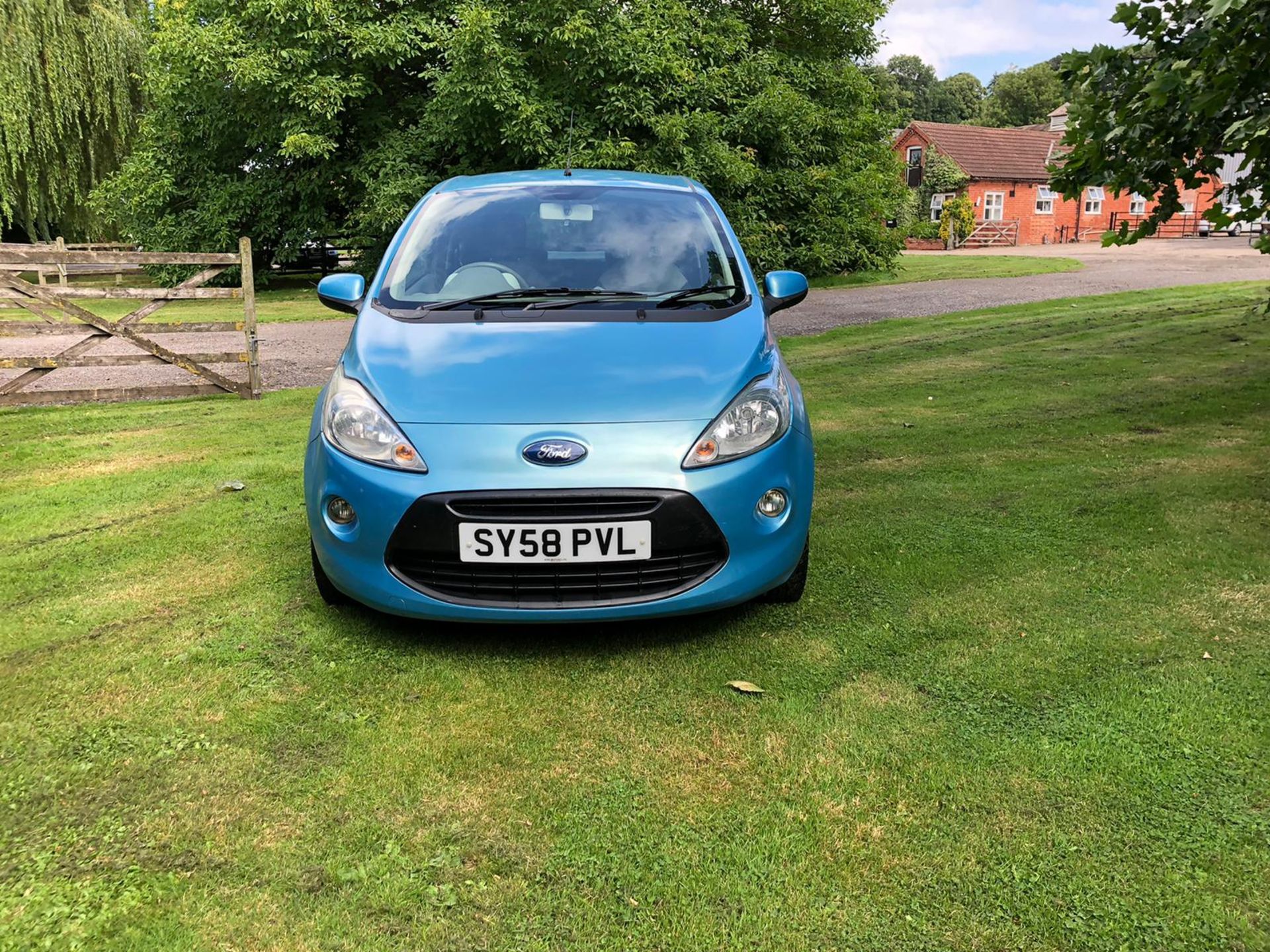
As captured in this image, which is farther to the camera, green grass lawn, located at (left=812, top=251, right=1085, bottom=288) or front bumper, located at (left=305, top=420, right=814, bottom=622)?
green grass lawn, located at (left=812, top=251, right=1085, bottom=288)

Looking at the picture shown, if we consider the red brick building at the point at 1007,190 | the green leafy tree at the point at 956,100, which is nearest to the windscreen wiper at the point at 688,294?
the red brick building at the point at 1007,190

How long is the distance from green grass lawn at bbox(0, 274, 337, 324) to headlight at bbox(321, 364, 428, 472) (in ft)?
45.2

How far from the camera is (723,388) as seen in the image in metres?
3.13

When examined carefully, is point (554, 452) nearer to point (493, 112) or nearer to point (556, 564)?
point (556, 564)

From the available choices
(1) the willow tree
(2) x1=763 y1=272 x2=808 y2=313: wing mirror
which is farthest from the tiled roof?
(2) x1=763 y1=272 x2=808 y2=313: wing mirror

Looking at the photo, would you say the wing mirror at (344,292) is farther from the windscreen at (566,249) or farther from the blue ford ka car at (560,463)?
the blue ford ka car at (560,463)

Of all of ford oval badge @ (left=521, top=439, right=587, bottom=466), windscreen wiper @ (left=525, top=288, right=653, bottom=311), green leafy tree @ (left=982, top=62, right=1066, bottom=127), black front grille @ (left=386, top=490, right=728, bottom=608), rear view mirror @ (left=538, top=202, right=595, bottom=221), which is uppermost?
green leafy tree @ (left=982, top=62, right=1066, bottom=127)

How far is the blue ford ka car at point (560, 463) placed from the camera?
2.84 metres

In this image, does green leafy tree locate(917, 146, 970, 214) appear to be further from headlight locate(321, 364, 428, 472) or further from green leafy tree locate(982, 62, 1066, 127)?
headlight locate(321, 364, 428, 472)

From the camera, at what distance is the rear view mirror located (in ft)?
13.7

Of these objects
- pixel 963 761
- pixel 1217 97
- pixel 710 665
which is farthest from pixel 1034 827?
pixel 1217 97

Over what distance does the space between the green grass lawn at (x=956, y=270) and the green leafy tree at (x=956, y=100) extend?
75.0 metres

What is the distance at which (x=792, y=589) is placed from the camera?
11.2 ft

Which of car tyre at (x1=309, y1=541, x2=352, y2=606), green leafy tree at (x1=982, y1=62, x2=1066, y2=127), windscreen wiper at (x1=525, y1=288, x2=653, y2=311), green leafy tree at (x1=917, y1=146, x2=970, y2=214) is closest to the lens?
car tyre at (x1=309, y1=541, x2=352, y2=606)
